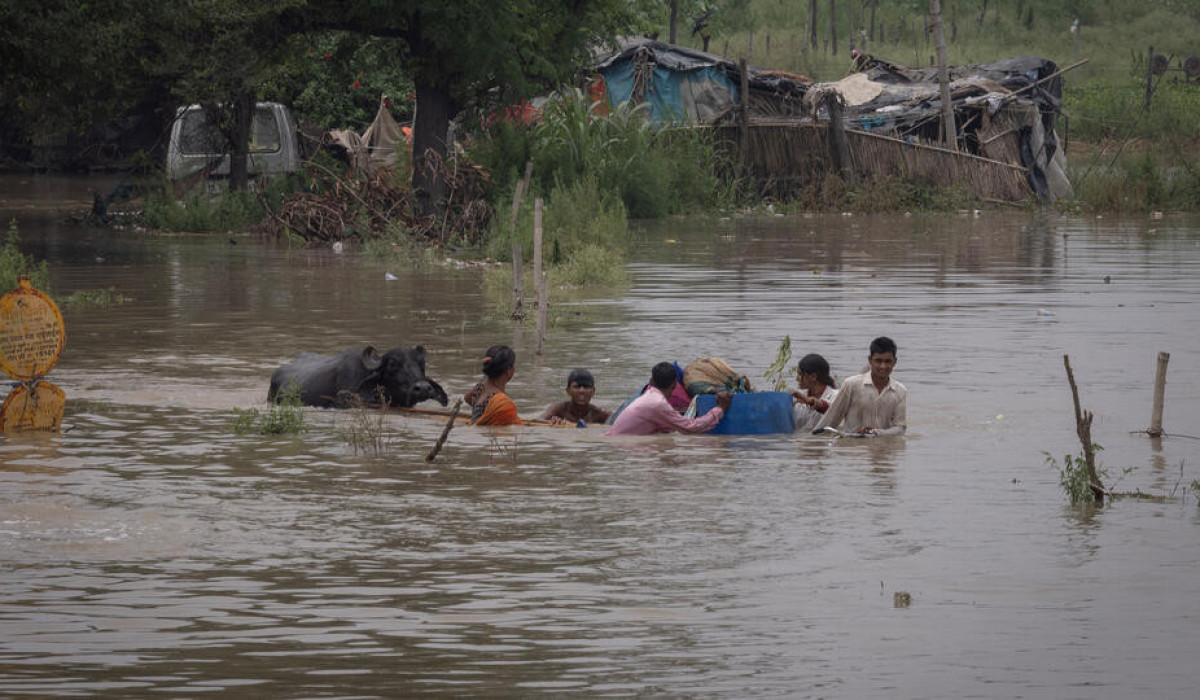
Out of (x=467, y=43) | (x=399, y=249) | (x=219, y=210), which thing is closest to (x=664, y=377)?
(x=399, y=249)

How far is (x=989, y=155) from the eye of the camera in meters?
34.6

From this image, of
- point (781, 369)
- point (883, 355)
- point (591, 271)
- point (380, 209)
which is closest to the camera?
point (883, 355)

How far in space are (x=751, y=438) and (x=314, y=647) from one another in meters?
5.15

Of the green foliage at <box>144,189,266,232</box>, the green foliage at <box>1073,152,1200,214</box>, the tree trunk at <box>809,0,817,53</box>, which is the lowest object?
the green foliage at <box>144,189,266,232</box>

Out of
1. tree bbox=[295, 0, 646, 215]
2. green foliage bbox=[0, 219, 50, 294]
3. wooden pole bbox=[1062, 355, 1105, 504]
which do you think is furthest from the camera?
tree bbox=[295, 0, 646, 215]

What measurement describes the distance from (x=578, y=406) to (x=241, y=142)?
17654 millimetres

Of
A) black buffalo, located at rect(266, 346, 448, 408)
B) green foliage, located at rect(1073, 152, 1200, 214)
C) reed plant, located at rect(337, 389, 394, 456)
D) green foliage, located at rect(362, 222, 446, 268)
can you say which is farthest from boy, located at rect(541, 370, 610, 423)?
green foliage, located at rect(1073, 152, 1200, 214)

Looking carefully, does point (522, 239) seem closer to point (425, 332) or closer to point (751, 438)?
point (425, 332)

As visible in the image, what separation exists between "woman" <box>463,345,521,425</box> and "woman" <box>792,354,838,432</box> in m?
1.78

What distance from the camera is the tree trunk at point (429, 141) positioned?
25547mm

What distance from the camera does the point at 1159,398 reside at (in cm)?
1053

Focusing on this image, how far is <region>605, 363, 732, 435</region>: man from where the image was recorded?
1098 cm

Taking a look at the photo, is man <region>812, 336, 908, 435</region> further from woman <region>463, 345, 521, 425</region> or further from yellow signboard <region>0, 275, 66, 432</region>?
yellow signboard <region>0, 275, 66, 432</region>

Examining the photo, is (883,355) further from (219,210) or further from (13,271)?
(219,210)
